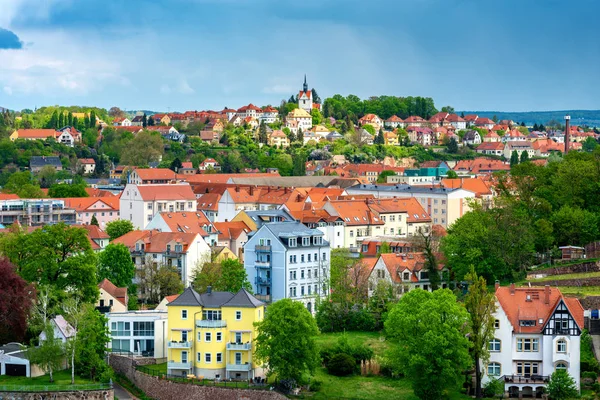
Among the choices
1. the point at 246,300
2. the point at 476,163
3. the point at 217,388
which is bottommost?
the point at 217,388

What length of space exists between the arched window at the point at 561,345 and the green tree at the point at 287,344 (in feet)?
34.5

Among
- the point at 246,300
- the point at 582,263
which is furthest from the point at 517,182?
the point at 246,300

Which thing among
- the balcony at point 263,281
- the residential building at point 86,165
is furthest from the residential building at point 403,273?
the residential building at point 86,165

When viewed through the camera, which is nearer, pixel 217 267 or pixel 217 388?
pixel 217 388

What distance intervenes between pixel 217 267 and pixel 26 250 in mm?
10843

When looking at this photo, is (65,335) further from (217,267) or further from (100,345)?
(217,267)

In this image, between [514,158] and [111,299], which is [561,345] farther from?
[514,158]

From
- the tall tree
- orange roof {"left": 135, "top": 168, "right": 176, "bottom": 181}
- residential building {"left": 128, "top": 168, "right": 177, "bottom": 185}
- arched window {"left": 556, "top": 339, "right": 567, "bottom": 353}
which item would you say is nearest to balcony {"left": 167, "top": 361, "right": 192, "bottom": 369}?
the tall tree

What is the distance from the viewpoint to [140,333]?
54.2 metres

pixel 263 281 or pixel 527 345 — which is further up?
pixel 263 281

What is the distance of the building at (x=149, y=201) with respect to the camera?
10244 centimetres

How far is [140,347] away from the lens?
5419cm

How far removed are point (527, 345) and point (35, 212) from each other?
5989 centimetres

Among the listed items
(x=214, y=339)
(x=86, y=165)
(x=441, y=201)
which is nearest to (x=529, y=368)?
(x=214, y=339)
